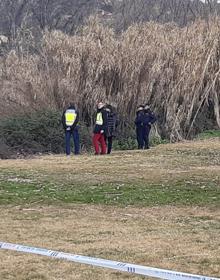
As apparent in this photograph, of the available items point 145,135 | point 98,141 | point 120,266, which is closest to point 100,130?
point 98,141

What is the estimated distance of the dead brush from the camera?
25750mm

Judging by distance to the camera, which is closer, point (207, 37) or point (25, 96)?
point (25, 96)

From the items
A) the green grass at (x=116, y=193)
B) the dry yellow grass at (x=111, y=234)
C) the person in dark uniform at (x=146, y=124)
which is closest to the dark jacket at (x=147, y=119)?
the person in dark uniform at (x=146, y=124)

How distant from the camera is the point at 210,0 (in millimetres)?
48469

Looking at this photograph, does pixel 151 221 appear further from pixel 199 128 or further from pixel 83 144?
pixel 199 128

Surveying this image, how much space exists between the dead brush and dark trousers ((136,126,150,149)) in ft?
10.3

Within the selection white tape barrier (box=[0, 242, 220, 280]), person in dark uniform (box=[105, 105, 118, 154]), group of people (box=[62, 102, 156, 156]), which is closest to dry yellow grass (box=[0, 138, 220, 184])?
person in dark uniform (box=[105, 105, 118, 154])

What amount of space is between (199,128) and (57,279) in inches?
860

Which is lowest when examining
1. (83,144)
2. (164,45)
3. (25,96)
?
(83,144)

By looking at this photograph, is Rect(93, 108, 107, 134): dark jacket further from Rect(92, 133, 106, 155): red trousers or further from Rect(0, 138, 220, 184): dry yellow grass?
Rect(0, 138, 220, 184): dry yellow grass

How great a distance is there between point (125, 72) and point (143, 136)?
3.84m

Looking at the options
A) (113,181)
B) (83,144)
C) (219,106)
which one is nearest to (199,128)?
(219,106)

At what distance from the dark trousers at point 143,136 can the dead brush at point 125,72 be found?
10.3ft

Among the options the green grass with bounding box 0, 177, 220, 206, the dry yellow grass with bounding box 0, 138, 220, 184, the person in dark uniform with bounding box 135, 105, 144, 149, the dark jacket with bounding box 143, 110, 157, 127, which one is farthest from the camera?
the dark jacket with bounding box 143, 110, 157, 127
